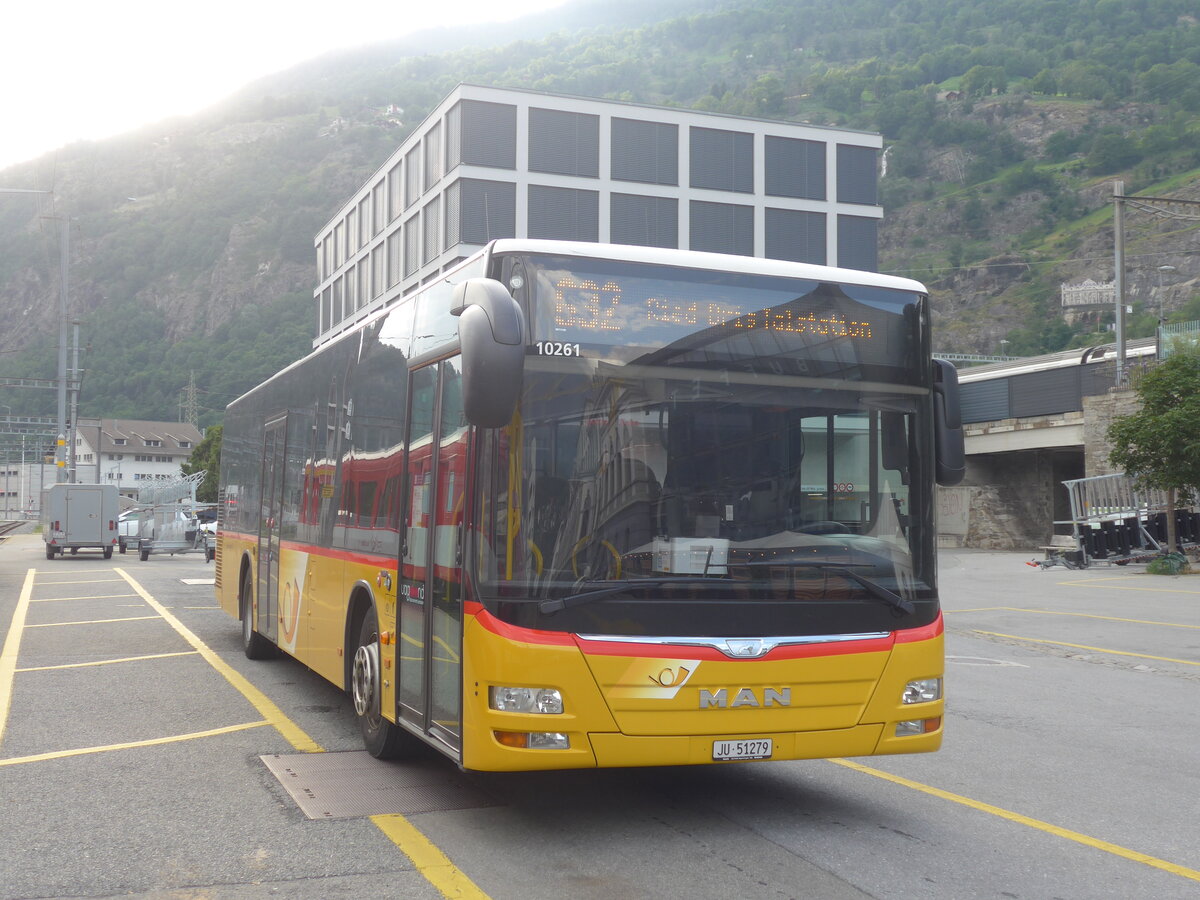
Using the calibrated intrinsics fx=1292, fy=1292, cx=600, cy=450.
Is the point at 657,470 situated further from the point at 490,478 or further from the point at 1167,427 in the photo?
the point at 1167,427

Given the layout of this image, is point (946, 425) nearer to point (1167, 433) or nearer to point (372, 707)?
point (372, 707)

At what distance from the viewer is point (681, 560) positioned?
582 cm

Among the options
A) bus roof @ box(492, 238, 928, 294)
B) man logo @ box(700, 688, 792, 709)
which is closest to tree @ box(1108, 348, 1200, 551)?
bus roof @ box(492, 238, 928, 294)

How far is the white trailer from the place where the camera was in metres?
38.5

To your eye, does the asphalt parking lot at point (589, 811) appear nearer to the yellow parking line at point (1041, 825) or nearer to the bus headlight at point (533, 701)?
the yellow parking line at point (1041, 825)

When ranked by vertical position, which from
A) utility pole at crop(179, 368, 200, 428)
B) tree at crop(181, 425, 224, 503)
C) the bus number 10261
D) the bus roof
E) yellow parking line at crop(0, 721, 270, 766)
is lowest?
yellow parking line at crop(0, 721, 270, 766)

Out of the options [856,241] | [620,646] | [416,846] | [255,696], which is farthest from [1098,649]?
[856,241]

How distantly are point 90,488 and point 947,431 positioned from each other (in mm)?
37554

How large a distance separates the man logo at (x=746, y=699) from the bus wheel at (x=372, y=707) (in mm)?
2213

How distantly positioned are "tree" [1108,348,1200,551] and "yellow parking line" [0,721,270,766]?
77.7 ft

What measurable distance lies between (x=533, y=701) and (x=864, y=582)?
169cm

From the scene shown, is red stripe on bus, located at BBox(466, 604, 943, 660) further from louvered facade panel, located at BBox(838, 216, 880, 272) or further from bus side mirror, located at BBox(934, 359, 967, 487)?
louvered facade panel, located at BBox(838, 216, 880, 272)

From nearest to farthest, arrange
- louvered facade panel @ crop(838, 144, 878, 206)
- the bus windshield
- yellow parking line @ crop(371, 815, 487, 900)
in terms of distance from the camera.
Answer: yellow parking line @ crop(371, 815, 487, 900) < the bus windshield < louvered facade panel @ crop(838, 144, 878, 206)

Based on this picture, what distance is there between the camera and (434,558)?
6340 mm
